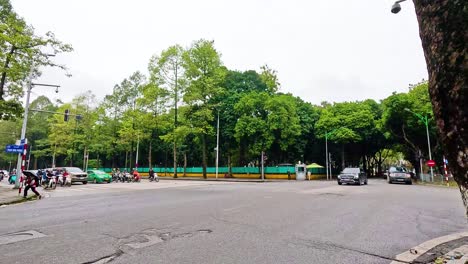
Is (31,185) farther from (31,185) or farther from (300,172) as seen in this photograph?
(300,172)

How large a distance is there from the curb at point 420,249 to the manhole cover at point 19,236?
6506 mm

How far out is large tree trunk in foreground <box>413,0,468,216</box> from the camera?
2262 mm

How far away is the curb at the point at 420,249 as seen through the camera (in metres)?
4.30

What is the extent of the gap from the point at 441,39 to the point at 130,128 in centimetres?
4393

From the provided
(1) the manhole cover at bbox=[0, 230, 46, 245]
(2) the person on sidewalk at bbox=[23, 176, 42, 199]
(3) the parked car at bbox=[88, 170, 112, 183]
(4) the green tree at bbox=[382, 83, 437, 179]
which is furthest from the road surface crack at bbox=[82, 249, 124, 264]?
(4) the green tree at bbox=[382, 83, 437, 179]

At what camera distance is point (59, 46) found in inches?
787

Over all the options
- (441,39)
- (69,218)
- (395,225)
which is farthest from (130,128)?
(441,39)

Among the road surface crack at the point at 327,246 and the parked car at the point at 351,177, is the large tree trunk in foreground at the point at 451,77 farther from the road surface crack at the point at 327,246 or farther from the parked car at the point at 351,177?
the parked car at the point at 351,177

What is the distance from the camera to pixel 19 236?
18.3 ft

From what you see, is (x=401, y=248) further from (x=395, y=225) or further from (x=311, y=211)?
(x=311, y=211)

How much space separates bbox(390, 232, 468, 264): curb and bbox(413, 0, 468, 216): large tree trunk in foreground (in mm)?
2415

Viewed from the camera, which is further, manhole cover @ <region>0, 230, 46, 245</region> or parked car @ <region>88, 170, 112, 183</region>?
parked car @ <region>88, 170, 112, 183</region>

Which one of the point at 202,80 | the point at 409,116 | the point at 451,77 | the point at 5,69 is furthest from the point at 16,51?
the point at 409,116

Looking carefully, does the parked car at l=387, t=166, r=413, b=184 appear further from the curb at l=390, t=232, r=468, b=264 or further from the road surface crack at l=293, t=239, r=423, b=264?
the road surface crack at l=293, t=239, r=423, b=264
